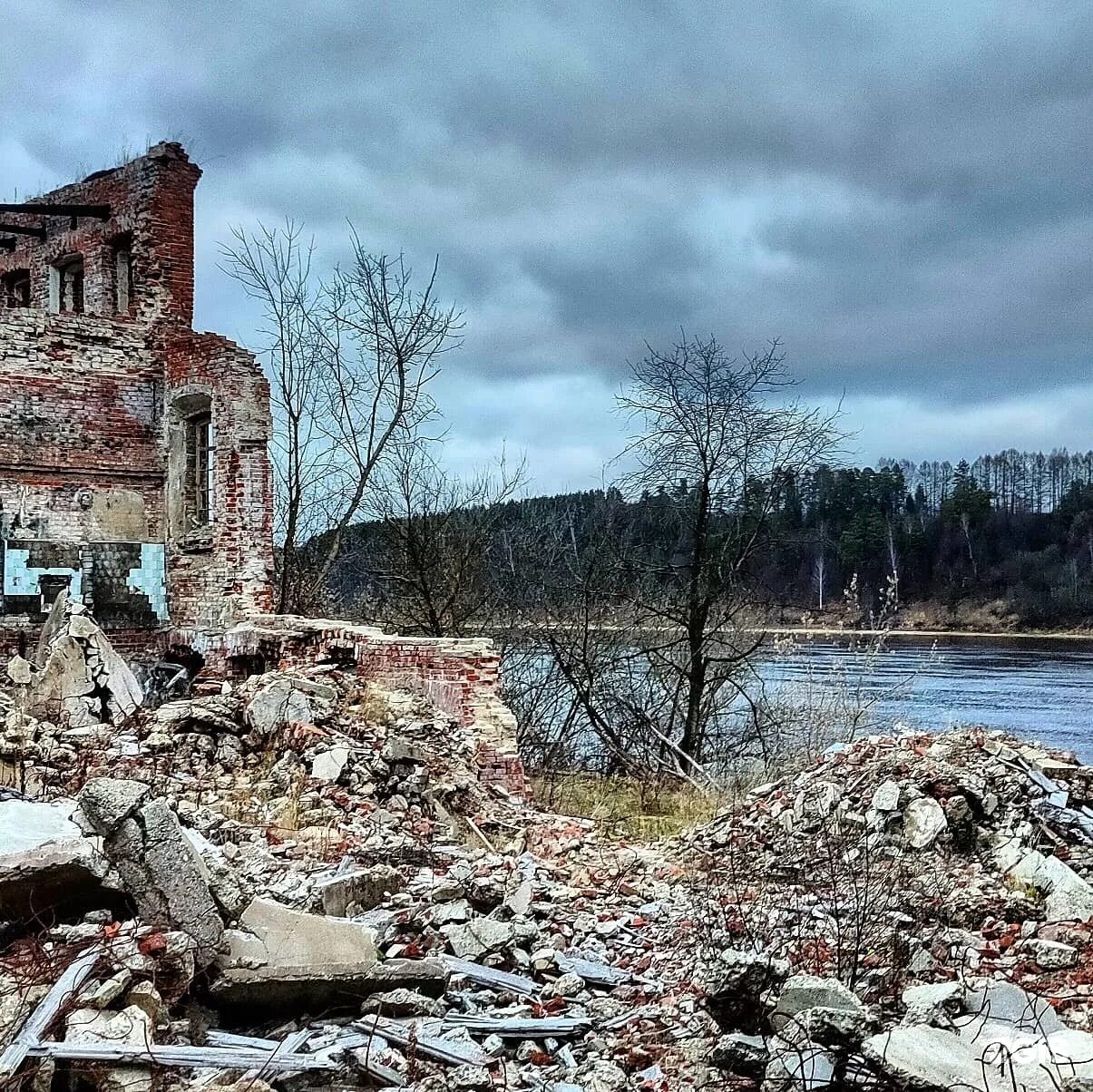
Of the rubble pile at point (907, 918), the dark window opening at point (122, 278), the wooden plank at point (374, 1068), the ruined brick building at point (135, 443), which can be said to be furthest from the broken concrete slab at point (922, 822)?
the dark window opening at point (122, 278)

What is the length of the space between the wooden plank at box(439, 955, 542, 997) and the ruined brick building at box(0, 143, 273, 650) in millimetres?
8438

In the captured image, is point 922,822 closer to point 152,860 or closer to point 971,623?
point 152,860

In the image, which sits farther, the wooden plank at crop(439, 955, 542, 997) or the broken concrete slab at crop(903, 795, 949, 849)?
the broken concrete slab at crop(903, 795, 949, 849)

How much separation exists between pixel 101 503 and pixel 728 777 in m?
8.96

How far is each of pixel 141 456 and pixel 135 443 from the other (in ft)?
0.62

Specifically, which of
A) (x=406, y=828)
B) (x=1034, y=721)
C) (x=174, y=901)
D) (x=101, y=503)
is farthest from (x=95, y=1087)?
(x=1034, y=721)

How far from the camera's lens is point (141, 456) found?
13930mm

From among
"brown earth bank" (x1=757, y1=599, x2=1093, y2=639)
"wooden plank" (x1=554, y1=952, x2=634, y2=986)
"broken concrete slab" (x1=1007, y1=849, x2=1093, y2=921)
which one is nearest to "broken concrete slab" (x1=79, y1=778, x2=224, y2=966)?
"wooden plank" (x1=554, y1=952, x2=634, y2=986)

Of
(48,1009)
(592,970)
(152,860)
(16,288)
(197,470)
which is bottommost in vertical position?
(592,970)

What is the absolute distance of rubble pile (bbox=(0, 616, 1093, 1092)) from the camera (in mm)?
4094

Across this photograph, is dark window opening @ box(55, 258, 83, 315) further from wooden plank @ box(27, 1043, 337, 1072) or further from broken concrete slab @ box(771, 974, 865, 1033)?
broken concrete slab @ box(771, 974, 865, 1033)

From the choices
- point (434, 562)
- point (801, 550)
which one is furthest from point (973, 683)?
point (434, 562)

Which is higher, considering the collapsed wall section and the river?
the collapsed wall section

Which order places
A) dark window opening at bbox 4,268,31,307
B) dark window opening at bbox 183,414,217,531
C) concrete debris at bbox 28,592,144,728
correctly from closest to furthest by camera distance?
concrete debris at bbox 28,592,144,728 < dark window opening at bbox 183,414,217,531 < dark window opening at bbox 4,268,31,307
